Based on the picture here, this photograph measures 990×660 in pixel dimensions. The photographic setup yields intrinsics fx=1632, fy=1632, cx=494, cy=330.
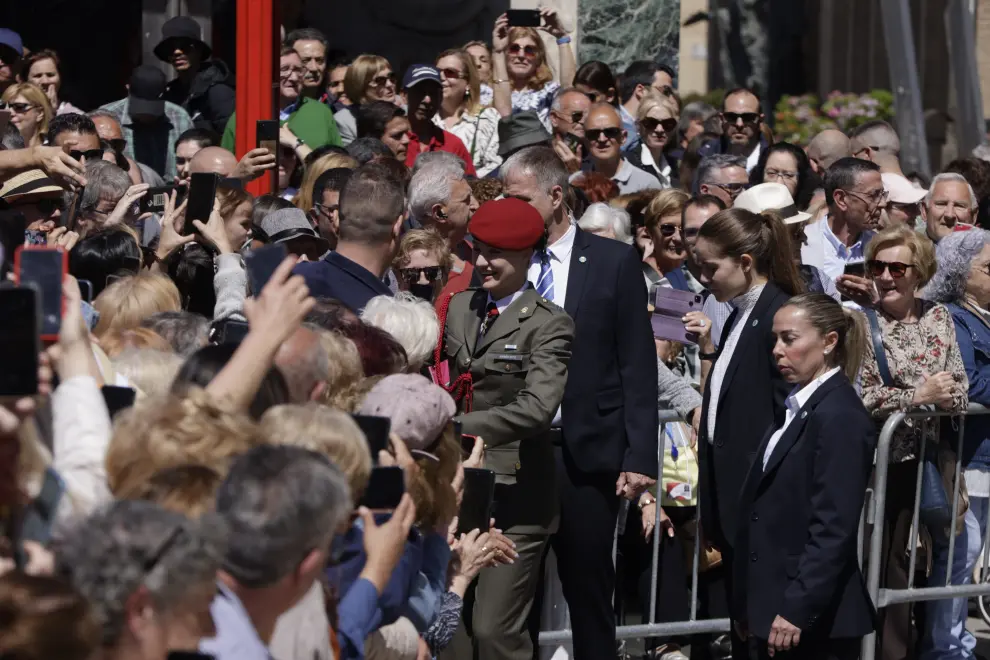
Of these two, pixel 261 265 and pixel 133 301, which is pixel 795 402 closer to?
pixel 133 301

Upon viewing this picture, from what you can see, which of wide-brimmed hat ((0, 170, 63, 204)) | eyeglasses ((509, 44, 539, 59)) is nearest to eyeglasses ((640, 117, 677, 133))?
eyeglasses ((509, 44, 539, 59))

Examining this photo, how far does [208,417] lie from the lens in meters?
2.99

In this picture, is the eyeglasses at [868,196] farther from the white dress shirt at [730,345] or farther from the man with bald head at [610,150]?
the white dress shirt at [730,345]

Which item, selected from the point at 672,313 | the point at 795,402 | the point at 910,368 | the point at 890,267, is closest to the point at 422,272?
the point at 672,313

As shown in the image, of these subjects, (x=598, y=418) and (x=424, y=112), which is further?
(x=424, y=112)

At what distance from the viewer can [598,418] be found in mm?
5723

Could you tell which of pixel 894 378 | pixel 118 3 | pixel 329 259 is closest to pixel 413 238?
pixel 329 259

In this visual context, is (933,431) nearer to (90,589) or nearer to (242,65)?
(242,65)

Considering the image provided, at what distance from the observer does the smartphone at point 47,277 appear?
2.81 meters

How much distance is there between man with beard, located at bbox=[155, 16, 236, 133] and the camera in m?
9.82

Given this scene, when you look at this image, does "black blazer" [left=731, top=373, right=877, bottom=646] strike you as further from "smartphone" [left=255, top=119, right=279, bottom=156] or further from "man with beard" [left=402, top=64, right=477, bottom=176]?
"man with beard" [left=402, top=64, right=477, bottom=176]

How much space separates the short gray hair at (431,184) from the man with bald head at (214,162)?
2.77ft

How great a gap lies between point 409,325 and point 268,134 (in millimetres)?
2503

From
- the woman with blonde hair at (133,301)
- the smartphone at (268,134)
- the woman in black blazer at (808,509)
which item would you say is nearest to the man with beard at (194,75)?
the smartphone at (268,134)
